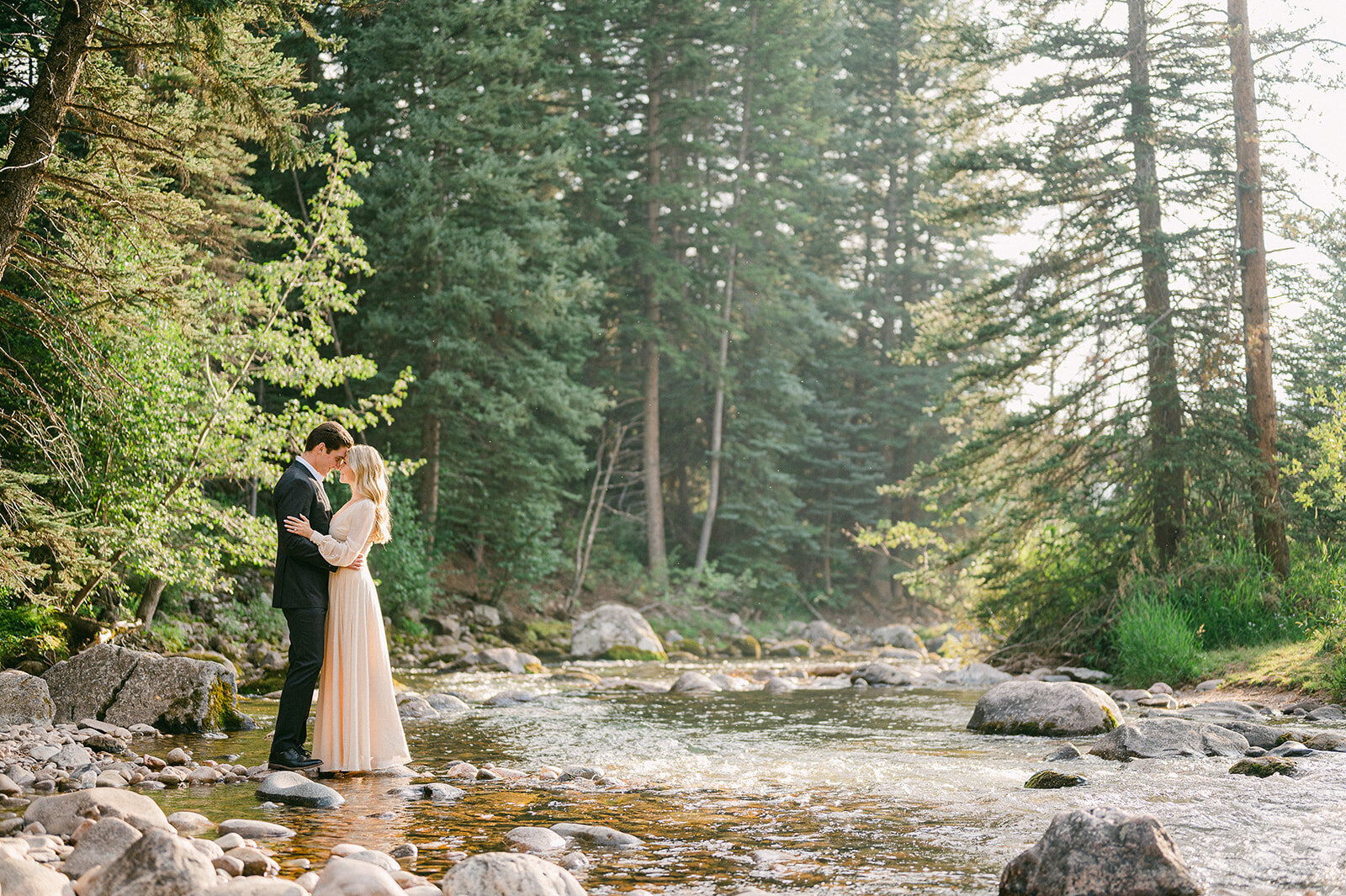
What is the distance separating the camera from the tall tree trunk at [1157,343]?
12.8 meters

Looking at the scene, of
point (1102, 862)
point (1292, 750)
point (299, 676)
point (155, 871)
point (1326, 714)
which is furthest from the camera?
point (1326, 714)

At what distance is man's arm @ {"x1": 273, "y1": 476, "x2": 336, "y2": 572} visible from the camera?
6215mm

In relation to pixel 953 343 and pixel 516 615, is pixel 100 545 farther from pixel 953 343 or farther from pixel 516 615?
pixel 516 615

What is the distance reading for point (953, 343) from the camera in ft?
47.5

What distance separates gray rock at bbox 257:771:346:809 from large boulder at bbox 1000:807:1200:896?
3587 millimetres

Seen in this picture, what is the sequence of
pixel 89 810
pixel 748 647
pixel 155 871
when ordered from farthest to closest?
pixel 748 647
pixel 89 810
pixel 155 871

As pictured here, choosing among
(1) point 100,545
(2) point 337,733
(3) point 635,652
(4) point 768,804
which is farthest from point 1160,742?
(3) point 635,652

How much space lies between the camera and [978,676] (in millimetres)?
13625

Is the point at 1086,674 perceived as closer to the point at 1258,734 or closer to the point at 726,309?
the point at 1258,734

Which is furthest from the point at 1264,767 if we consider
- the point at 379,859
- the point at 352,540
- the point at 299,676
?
the point at 299,676

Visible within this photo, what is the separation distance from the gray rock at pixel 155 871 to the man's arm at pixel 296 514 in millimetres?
2714

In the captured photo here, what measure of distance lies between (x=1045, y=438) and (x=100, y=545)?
12.2 m

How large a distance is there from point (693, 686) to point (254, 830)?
29.6ft

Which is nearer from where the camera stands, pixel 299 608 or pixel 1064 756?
pixel 299 608
